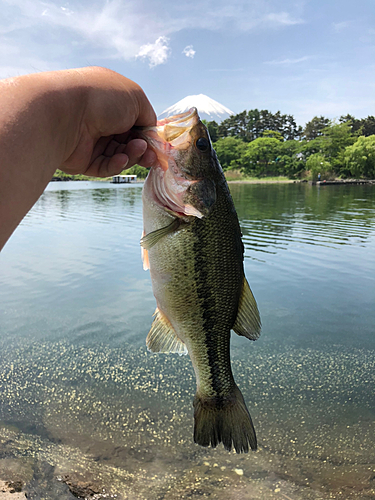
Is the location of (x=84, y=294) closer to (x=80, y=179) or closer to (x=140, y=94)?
(x=140, y=94)

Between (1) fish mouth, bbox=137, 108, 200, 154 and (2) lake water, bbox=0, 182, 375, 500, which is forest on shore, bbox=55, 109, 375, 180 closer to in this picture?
(2) lake water, bbox=0, 182, 375, 500

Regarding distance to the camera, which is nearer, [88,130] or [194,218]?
[88,130]

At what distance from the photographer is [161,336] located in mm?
2311

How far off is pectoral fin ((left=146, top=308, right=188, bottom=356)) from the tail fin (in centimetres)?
43

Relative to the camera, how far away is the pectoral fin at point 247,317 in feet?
7.54

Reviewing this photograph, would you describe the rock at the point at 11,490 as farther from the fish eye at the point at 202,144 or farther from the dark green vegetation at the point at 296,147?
the dark green vegetation at the point at 296,147

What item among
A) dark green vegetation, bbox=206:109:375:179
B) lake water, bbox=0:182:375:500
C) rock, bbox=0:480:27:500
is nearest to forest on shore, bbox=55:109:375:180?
dark green vegetation, bbox=206:109:375:179

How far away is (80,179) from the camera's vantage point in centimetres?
11088

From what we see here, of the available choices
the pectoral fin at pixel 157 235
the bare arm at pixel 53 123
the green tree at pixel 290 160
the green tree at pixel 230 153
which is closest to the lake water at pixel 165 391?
the pectoral fin at pixel 157 235

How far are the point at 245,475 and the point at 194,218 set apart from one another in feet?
11.7

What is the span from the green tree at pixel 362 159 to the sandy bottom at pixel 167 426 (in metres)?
77.7

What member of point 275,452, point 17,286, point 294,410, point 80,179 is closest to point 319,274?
point 294,410

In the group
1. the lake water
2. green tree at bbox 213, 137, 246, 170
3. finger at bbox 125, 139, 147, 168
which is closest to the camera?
finger at bbox 125, 139, 147, 168

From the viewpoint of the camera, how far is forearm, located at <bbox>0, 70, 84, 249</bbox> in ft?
3.45
